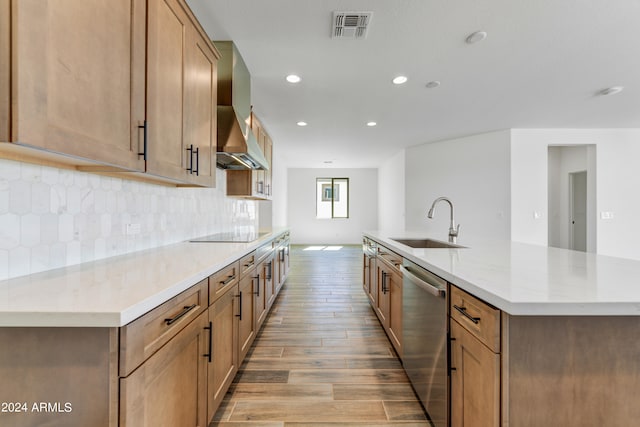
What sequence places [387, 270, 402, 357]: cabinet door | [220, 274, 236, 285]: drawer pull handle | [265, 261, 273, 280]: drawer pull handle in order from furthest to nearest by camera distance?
[265, 261, 273, 280]: drawer pull handle
[387, 270, 402, 357]: cabinet door
[220, 274, 236, 285]: drawer pull handle

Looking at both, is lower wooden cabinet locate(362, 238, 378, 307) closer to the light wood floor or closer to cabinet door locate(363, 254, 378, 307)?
cabinet door locate(363, 254, 378, 307)

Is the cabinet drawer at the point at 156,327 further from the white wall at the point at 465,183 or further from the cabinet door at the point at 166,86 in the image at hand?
the white wall at the point at 465,183

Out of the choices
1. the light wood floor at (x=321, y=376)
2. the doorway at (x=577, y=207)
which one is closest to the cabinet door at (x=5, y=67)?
the light wood floor at (x=321, y=376)

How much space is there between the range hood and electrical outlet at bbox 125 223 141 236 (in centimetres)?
88

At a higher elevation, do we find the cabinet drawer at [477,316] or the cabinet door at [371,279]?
the cabinet drawer at [477,316]

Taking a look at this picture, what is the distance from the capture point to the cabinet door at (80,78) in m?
0.78

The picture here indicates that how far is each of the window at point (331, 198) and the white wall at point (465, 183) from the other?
3277 mm

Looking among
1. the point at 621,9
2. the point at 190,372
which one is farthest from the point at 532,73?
the point at 190,372

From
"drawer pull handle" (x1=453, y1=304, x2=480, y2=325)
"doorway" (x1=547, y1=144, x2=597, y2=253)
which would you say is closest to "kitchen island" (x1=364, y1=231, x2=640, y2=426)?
"drawer pull handle" (x1=453, y1=304, x2=480, y2=325)

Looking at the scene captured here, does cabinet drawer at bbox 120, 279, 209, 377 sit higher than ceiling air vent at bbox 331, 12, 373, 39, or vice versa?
ceiling air vent at bbox 331, 12, 373, 39

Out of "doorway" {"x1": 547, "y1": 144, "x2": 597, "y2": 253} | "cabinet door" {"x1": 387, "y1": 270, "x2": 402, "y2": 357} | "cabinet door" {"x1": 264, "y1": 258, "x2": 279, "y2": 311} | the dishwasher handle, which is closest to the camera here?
the dishwasher handle

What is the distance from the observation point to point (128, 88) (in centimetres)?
119

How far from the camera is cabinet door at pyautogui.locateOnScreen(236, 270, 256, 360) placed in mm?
1881

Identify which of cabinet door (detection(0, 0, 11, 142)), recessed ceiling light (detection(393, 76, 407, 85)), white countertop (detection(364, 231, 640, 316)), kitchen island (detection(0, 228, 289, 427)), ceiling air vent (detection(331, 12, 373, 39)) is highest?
recessed ceiling light (detection(393, 76, 407, 85))
